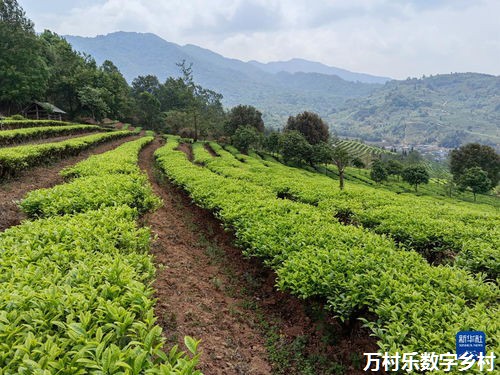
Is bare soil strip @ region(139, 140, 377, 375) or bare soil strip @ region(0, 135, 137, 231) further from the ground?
bare soil strip @ region(0, 135, 137, 231)

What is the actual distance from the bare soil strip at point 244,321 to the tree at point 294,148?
45110 millimetres

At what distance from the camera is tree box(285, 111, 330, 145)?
6028 centimetres

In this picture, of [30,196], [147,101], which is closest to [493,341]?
[30,196]

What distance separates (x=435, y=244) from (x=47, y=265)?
718 cm

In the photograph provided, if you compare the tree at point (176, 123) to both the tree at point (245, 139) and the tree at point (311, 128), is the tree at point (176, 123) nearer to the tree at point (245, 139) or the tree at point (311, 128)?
the tree at point (245, 139)

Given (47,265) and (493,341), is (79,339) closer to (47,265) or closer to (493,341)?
(47,265)

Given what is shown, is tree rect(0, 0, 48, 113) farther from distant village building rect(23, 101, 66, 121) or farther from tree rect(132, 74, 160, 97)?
tree rect(132, 74, 160, 97)

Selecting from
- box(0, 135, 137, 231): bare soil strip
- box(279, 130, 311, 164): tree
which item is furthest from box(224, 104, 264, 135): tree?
box(0, 135, 137, 231): bare soil strip

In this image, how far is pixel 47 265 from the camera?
3516 mm

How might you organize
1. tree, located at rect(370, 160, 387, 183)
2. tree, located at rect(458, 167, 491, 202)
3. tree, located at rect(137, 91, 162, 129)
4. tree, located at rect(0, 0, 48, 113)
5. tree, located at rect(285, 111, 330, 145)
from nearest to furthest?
1. tree, located at rect(0, 0, 48, 113)
2. tree, located at rect(458, 167, 491, 202)
3. tree, located at rect(370, 160, 387, 183)
4. tree, located at rect(285, 111, 330, 145)
5. tree, located at rect(137, 91, 162, 129)

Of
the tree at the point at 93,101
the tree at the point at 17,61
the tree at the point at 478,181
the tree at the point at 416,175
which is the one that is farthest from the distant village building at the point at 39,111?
the tree at the point at 478,181

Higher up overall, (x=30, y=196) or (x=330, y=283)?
(x=30, y=196)

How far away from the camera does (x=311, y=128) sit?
199 feet

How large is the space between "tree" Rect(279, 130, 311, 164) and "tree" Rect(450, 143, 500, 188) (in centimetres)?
2852
